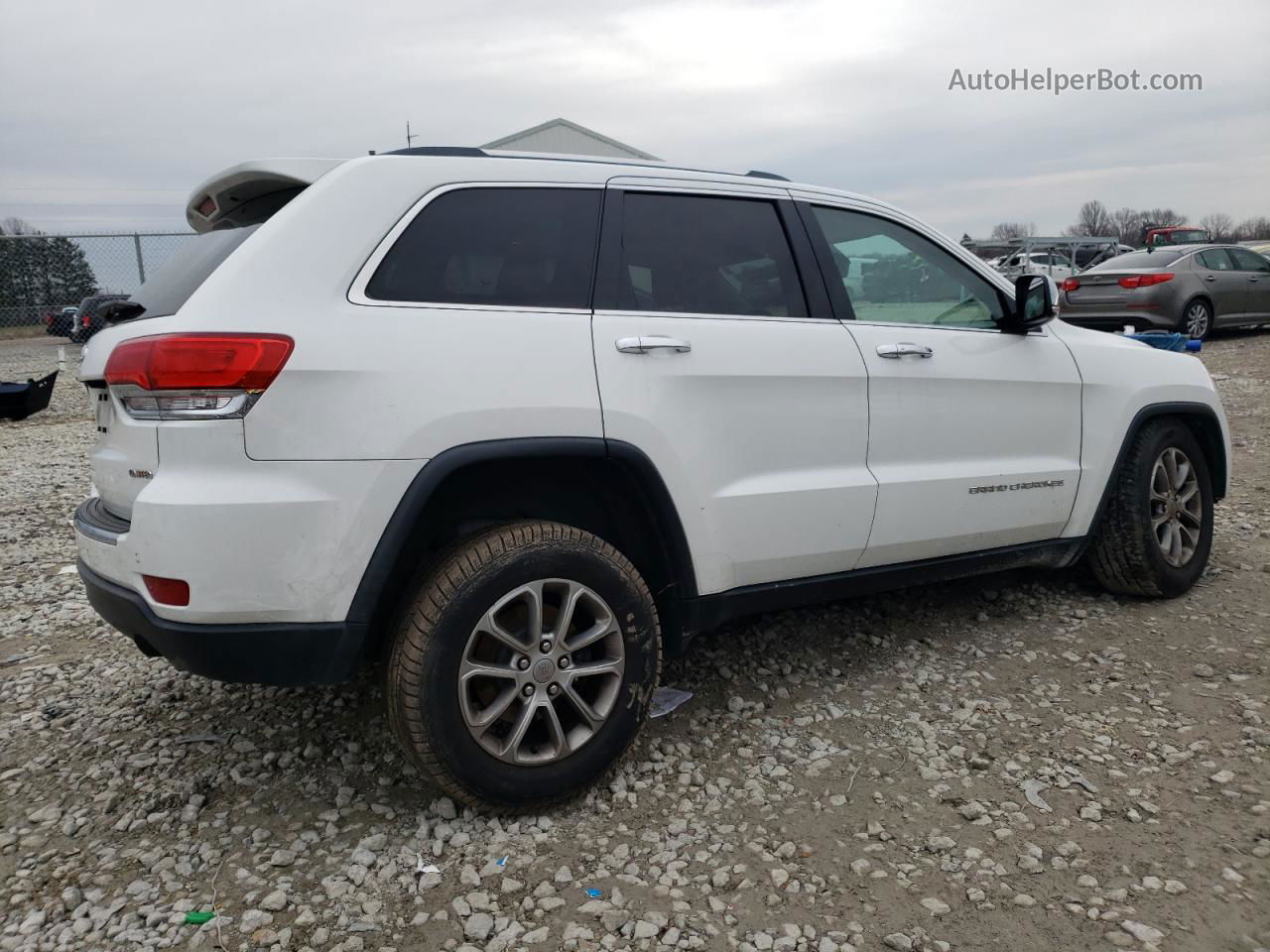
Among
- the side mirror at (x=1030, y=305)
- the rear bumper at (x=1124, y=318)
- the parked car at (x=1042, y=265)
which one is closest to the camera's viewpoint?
the side mirror at (x=1030, y=305)

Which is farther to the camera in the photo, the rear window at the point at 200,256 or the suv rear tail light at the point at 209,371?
the rear window at the point at 200,256

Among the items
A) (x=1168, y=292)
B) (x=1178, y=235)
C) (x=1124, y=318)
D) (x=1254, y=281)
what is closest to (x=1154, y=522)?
(x=1124, y=318)

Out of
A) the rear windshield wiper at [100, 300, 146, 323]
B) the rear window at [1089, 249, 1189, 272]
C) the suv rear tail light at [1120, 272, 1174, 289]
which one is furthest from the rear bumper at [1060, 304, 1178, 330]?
the rear windshield wiper at [100, 300, 146, 323]

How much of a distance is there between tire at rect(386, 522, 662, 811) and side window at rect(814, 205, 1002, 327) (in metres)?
1.43

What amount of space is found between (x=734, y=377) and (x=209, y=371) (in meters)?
1.48

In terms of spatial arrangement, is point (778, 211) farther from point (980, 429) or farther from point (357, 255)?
point (357, 255)

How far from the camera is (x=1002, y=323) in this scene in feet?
12.2

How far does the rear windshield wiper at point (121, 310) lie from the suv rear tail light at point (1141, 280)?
13.0 m

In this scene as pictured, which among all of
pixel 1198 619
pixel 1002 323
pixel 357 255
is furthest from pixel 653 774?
pixel 1198 619

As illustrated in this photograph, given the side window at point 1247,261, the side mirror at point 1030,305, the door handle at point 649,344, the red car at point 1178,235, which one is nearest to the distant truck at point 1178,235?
the red car at point 1178,235

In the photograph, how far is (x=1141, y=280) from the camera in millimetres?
12750

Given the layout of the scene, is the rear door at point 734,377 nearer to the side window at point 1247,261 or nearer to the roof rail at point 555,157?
the roof rail at point 555,157

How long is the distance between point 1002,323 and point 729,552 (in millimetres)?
1617

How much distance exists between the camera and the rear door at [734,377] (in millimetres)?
2783
